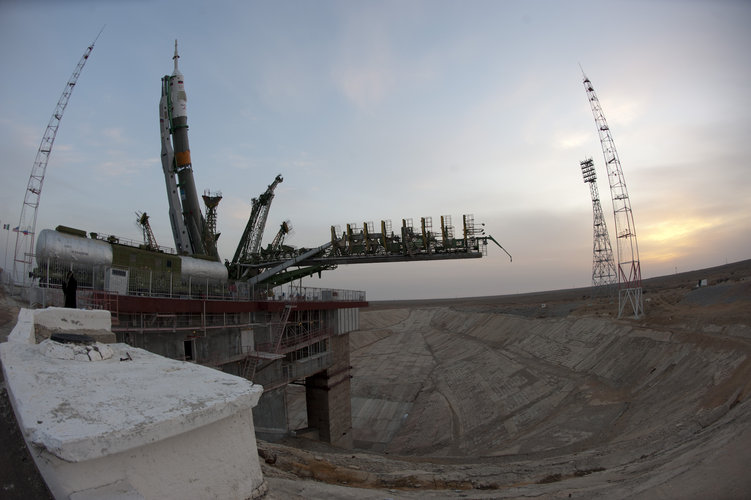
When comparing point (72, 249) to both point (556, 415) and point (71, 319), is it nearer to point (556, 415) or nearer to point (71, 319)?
point (71, 319)

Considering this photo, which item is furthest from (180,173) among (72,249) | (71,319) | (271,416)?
(71,319)

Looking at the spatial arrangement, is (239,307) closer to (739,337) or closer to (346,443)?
(346,443)

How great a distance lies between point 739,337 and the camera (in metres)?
22.0

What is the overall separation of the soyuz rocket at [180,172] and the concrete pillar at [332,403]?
38.8 feet

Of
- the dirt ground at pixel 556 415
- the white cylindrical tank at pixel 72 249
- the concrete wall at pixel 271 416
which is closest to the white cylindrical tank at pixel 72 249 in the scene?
the white cylindrical tank at pixel 72 249

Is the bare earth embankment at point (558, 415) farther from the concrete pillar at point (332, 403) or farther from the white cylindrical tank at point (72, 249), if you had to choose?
the white cylindrical tank at point (72, 249)

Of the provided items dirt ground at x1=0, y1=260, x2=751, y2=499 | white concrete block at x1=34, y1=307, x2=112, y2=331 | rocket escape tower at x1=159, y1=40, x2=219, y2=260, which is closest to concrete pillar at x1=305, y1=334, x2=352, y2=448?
dirt ground at x1=0, y1=260, x2=751, y2=499

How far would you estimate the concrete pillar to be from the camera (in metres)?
26.8

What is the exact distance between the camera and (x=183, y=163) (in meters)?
28.0

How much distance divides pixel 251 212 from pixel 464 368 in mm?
27621

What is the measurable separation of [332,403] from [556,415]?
14.4 m

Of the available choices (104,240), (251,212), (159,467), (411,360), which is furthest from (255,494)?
(411,360)

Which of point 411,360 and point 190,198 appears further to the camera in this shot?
point 411,360

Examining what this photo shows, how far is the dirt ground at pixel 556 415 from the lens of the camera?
7.66 m
